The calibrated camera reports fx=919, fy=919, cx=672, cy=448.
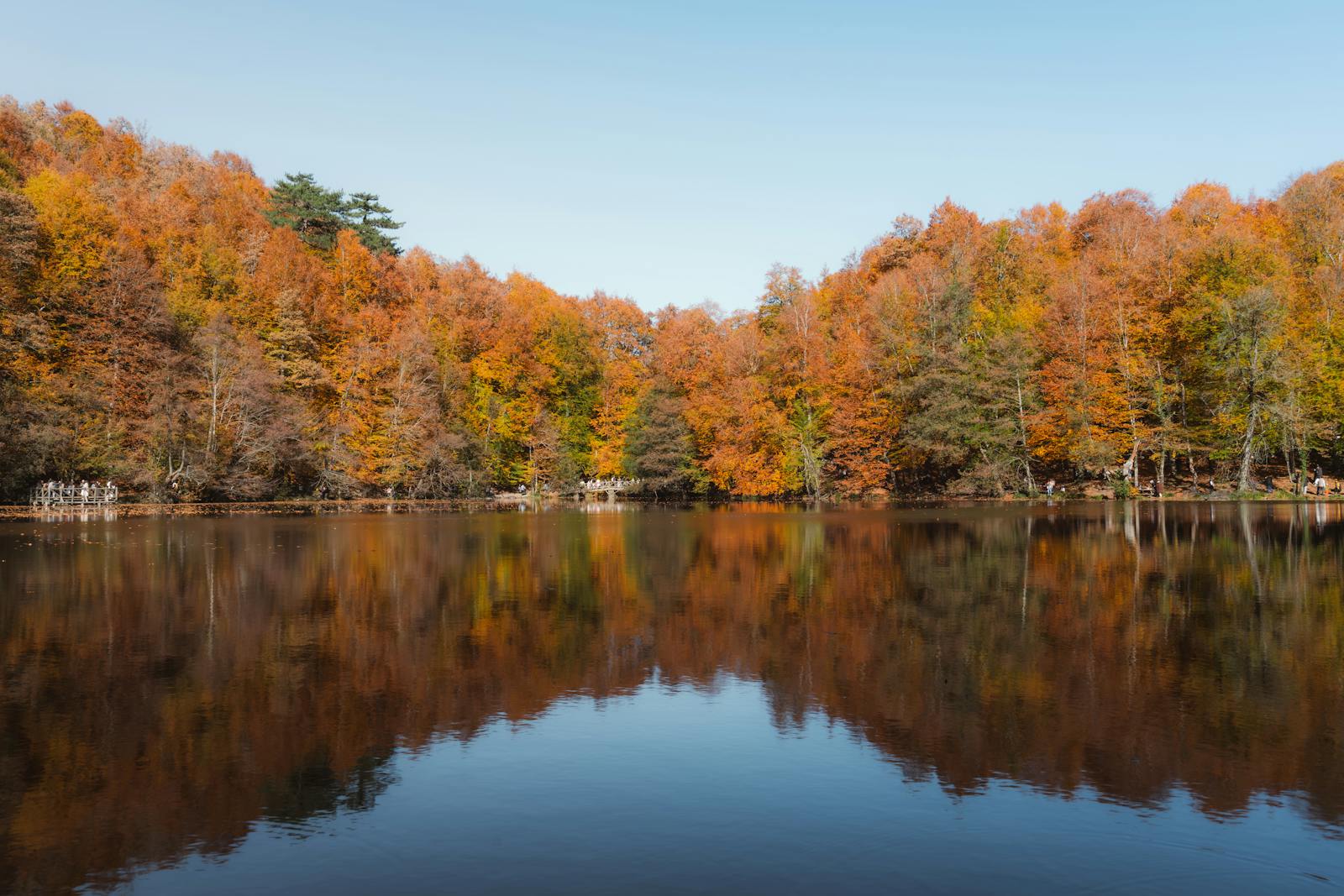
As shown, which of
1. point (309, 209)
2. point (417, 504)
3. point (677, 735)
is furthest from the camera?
point (309, 209)

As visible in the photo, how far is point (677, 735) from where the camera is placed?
26.5 ft

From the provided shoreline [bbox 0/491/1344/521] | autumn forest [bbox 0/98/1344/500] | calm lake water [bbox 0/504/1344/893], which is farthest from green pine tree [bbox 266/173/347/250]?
calm lake water [bbox 0/504/1344/893]

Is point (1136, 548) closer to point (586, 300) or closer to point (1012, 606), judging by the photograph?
point (1012, 606)

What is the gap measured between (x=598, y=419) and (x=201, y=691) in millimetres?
70170

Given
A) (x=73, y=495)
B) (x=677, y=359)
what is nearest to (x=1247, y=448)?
(x=677, y=359)

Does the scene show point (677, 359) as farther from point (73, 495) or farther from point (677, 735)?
point (677, 735)

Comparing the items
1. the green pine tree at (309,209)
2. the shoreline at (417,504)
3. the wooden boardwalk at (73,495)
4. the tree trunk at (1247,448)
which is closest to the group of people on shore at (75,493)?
the wooden boardwalk at (73,495)

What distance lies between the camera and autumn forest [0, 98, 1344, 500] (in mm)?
50375

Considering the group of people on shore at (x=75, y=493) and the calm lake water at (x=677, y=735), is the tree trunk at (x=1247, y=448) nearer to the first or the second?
the calm lake water at (x=677, y=735)

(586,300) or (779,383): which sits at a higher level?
(586,300)

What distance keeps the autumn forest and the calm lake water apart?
38.2 m

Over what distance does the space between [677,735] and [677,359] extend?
61425mm

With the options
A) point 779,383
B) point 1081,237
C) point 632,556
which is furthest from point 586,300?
point 632,556

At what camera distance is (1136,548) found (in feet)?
76.2
